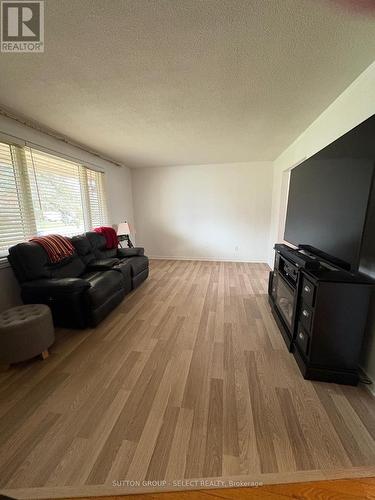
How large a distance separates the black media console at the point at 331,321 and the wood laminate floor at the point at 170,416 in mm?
120

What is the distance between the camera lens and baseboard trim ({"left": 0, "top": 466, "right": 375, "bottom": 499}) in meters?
0.91

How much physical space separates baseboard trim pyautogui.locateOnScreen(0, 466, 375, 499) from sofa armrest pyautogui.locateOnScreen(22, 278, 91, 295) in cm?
144

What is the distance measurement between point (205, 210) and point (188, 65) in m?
3.52

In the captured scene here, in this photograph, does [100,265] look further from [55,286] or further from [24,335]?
[24,335]

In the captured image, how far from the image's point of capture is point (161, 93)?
183 cm

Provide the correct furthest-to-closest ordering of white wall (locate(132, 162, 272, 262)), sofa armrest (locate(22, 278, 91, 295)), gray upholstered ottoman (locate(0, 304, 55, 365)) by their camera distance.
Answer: white wall (locate(132, 162, 272, 262)) < sofa armrest (locate(22, 278, 91, 295)) < gray upholstered ottoman (locate(0, 304, 55, 365))

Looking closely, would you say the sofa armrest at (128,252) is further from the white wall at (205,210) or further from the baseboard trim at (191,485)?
the baseboard trim at (191,485)

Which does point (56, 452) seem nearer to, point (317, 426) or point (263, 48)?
point (317, 426)

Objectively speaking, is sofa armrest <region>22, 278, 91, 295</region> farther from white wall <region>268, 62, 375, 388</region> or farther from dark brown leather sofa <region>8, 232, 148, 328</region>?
white wall <region>268, 62, 375, 388</region>

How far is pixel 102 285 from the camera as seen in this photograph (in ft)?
7.80

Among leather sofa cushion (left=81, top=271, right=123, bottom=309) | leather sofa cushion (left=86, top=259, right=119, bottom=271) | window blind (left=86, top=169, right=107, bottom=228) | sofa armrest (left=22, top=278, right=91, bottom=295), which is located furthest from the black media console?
window blind (left=86, top=169, right=107, bottom=228)

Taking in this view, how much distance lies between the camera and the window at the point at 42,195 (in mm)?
2348

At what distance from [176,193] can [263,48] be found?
12.5 ft

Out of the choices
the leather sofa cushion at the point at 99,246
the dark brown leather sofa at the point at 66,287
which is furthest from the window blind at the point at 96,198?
the dark brown leather sofa at the point at 66,287
